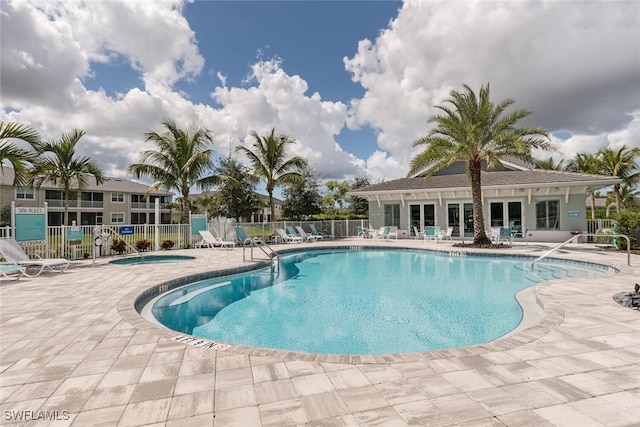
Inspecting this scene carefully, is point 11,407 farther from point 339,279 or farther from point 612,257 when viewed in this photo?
point 612,257

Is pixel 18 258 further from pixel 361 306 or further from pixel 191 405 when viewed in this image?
pixel 191 405

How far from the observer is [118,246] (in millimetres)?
13352

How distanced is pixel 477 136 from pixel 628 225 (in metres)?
7.02

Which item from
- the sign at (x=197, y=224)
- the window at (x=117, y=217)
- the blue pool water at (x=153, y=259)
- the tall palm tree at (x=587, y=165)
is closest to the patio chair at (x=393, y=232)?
the sign at (x=197, y=224)

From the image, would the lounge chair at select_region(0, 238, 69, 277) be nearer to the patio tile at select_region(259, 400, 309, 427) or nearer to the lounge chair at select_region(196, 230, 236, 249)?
the lounge chair at select_region(196, 230, 236, 249)

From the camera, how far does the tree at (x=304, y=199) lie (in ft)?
90.2

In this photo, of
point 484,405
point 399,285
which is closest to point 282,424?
point 484,405

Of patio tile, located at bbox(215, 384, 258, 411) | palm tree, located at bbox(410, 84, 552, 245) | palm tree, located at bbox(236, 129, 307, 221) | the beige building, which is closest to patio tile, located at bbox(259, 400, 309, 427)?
patio tile, located at bbox(215, 384, 258, 411)

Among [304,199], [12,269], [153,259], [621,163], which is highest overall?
[621,163]

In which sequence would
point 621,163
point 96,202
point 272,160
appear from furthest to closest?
point 96,202, point 621,163, point 272,160

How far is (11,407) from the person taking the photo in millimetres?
2562

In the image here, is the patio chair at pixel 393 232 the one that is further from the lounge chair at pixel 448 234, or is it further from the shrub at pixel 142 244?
the shrub at pixel 142 244

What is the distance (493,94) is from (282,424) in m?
16.6

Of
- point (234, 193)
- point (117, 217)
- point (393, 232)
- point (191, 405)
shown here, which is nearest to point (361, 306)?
point (191, 405)
